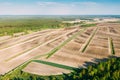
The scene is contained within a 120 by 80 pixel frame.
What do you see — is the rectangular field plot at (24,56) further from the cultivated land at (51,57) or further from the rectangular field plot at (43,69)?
the rectangular field plot at (43,69)

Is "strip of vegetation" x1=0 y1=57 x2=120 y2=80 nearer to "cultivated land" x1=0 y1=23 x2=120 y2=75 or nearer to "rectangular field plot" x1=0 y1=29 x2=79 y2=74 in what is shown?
"cultivated land" x1=0 y1=23 x2=120 y2=75

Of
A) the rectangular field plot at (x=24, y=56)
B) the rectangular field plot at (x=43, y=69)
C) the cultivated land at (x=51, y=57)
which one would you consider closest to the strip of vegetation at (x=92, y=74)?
the rectangular field plot at (x=43, y=69)

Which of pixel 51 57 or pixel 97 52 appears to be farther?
pixel 97 52

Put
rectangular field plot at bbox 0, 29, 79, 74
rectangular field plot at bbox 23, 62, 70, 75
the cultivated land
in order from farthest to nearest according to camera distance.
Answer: rectangular field plot at bbox 0, 29, 79, 74 < the cultivated land < rectangular field plot at bbox 23, 62, 70, 75

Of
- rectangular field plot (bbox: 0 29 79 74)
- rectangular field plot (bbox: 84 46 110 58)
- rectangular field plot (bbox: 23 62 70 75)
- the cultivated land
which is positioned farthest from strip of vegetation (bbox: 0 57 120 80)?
rectangular field plot (bbox: 84 46 110 58)

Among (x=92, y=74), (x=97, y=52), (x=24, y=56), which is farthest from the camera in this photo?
(x=97, y=52)

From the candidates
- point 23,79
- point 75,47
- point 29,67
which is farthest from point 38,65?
point 75,47

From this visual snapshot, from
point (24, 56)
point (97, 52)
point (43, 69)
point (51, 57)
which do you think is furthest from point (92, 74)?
point (24, 56)

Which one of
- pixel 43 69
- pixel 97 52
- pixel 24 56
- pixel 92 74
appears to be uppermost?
pixel 92 74

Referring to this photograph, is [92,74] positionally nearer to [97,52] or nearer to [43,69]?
[43,69]
